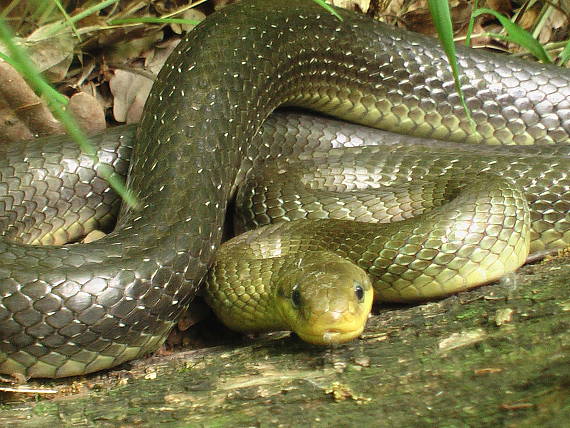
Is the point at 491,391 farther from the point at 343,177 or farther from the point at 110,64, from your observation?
the point at 110,64

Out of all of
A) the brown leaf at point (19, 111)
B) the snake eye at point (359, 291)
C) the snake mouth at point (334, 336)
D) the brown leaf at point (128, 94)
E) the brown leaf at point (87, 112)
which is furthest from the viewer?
the brown leaf at point (128, 94)

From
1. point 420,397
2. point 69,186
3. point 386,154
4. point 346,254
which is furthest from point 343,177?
point 420,397

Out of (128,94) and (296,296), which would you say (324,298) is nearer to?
(296,296)

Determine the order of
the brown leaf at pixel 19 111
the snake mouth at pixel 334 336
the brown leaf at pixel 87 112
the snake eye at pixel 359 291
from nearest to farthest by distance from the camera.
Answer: the snake mouth at pixel 334 336, the snake eye at pixel 359 291, the brown leaf at pixel 19 111, the brown leaf at pixel 87 112

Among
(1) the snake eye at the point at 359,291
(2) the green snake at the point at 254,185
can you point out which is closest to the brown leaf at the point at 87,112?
(2) the green snake at the point at 254,185

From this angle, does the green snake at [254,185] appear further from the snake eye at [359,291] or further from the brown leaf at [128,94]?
the brown leaf at [128,94]

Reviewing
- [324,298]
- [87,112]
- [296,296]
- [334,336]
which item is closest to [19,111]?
[87,112]

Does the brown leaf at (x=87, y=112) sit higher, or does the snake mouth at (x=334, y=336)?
the brown leaf at (x=87, y=112)

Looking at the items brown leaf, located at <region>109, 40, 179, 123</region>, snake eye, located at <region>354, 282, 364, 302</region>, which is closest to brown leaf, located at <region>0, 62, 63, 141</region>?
brown leaf, located at <region>109, 40, 179, 123</region>
